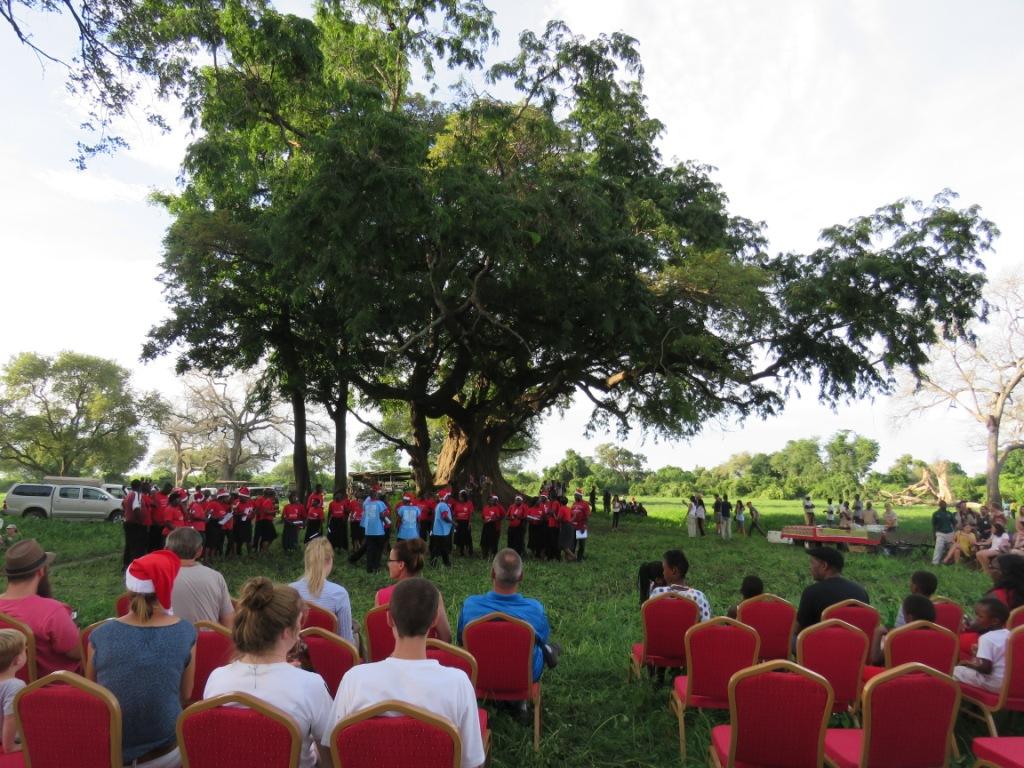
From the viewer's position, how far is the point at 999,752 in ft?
10.6

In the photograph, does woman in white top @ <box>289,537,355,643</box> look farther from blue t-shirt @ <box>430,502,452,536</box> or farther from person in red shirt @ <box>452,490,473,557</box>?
person in red shirt @ <box>452,490,473,557</box>

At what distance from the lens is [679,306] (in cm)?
2017

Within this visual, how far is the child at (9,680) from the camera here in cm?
306

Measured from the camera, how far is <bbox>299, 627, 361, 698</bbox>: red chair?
3832mm

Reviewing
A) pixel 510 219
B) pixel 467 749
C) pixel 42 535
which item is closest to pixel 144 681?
pixel 467 749

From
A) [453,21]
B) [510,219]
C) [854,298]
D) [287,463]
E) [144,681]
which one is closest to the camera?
[144,681]

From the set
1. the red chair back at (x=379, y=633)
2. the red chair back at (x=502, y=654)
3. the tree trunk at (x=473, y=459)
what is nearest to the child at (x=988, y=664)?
the red chair back at (x=502, y=654)

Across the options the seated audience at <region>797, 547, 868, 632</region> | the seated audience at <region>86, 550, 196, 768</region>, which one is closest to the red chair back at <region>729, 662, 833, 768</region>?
the seated audience at <region>797, 547, 868, 632</region>

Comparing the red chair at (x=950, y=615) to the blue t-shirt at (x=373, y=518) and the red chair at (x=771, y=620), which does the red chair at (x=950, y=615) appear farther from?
the blue t-shirt at (x=373, y=518)

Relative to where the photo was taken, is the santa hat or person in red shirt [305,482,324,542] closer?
the santa hat

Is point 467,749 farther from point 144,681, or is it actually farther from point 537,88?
point 537,88

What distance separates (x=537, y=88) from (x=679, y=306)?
24.3 feet

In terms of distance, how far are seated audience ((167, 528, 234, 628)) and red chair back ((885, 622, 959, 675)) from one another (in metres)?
4.49

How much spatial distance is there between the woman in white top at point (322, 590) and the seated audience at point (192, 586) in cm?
54
